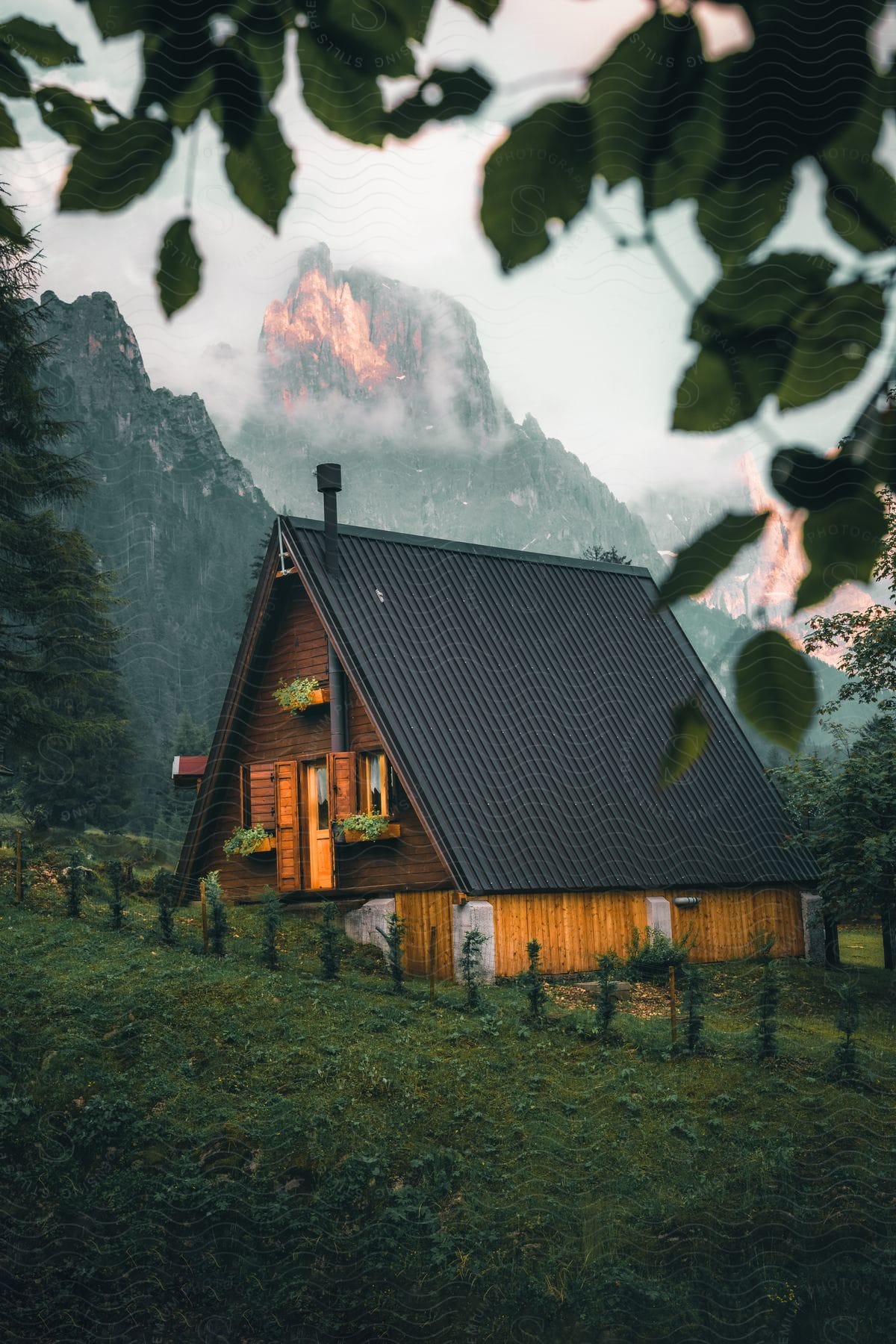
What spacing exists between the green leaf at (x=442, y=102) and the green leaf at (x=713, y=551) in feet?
2.50

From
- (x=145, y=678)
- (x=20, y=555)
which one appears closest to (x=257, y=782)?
(x=20, y=555)

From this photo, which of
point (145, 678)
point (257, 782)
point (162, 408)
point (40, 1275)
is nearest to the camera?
point (40, 1275)

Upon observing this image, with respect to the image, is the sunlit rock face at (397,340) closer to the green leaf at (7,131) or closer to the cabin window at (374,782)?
the green leaf at (7,131)

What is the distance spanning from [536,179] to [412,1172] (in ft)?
24.8

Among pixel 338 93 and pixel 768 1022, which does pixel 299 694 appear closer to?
pixel 768 1022

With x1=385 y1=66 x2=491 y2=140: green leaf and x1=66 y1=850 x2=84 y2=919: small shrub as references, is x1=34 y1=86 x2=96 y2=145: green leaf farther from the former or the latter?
x1=66 y1=850 x2=84 y2=919: small shrub

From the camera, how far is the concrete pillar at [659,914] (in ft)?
56.2

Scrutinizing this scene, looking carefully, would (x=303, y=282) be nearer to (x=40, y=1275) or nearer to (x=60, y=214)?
(x=40, y=1275)

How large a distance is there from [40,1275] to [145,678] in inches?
1953

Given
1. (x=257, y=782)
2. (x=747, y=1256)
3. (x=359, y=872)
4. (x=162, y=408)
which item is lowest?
(x=747, y=1256)

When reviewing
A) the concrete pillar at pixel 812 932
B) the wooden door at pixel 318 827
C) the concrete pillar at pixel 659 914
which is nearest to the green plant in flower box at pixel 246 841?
the wooden door at pixel 318 827

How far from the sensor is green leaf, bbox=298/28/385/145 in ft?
5.57

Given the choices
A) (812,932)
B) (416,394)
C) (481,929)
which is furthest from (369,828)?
(416,394)

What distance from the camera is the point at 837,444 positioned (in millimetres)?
1374
